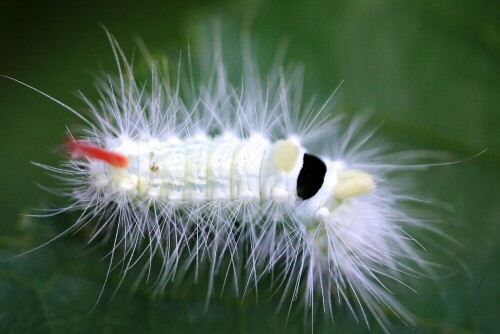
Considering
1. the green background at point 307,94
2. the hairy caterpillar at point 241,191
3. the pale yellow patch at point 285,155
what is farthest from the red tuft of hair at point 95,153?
the pale yellow patch at point 285,155

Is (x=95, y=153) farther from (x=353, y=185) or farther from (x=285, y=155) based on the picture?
(x=353, y=185)

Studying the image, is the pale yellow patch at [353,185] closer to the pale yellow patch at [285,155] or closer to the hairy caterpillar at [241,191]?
the hairy caterpillar at [241,191]

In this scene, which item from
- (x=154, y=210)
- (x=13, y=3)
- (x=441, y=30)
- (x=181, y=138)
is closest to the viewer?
(x=154, y=210)

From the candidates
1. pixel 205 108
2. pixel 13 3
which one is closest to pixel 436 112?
pixel 205 108

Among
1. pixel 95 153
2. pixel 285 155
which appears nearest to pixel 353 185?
pixel 285 155

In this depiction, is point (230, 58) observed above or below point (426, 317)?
above

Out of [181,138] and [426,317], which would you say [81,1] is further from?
[426,317]
